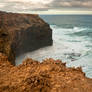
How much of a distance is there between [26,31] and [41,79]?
27.5 meters

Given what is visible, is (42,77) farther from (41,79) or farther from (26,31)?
(26,31)

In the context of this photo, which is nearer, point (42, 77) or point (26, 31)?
point (42, 77)

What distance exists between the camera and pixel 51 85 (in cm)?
586

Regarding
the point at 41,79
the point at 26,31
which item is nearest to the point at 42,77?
the point at 41,79

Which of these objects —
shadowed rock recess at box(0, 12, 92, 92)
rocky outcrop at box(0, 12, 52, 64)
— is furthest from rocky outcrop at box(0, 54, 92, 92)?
rocky outcrop at box(0, 12, 52, 64)

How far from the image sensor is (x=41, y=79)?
5691 mm

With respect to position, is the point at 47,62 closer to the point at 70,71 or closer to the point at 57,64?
the point at 57,64

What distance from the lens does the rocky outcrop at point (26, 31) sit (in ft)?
95.4

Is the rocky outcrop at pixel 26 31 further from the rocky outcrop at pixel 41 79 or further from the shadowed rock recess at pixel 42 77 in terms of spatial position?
the rocky outcrop at pixel 41 79

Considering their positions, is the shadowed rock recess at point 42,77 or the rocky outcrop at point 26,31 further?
the rocky outcrop at point 26,31

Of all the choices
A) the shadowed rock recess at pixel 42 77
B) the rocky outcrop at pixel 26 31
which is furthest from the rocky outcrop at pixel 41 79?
the rocky outcrop at pixel 26 31

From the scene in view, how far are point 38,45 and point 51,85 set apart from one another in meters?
29.0

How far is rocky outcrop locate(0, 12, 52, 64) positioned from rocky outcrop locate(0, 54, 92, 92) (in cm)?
2053

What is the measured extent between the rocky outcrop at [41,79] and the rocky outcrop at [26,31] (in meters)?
20.5
